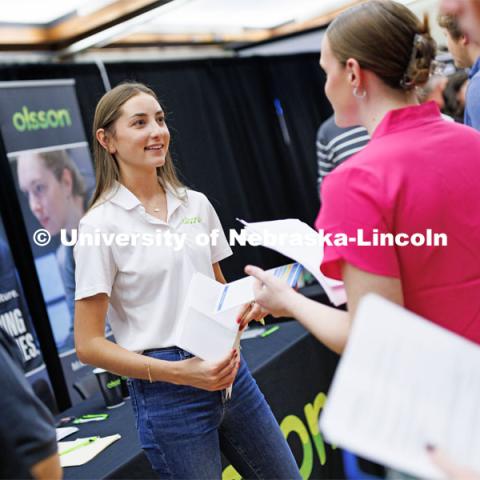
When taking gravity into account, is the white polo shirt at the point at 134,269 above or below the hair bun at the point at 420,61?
below

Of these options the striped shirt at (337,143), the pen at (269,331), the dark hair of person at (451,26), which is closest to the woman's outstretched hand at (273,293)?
the dark hair of person at (451,26)

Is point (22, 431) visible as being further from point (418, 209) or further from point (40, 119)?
point (40, 119)

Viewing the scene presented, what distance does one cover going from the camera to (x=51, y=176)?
3.87m

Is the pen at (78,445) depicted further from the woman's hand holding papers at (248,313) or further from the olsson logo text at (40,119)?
the olsson logo text at (40,119)

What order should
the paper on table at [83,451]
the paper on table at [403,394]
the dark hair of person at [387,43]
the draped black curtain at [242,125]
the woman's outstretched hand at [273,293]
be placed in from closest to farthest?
1. the paper on table at [403,394]
2. the dark hair of person at [387,43]
3. the woman's outstretched hand at [273,293]
4. the paper on table at [83,451]
5. the draped black curtain at [242,125]

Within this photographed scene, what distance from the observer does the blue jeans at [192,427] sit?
1491mm

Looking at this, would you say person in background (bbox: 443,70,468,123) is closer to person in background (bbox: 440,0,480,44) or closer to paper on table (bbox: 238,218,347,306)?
person in background (bbox: 440,0,480,44)

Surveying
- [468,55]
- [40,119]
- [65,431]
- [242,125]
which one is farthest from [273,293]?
[242,125]

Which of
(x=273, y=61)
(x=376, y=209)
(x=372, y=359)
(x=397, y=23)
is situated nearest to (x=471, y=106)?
(x=397, y=23)

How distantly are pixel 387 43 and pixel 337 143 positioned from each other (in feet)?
8.66

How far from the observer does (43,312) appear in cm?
398

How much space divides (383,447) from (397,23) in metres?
0.66

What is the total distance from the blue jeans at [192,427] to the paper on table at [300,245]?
42 centimetres

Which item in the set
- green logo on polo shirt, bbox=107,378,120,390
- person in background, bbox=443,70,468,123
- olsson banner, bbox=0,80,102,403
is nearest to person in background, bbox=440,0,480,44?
green logo on polo shirt, bbox=107,378,120,390
